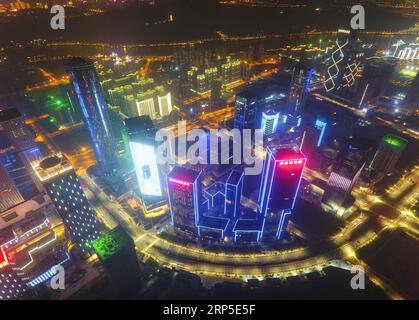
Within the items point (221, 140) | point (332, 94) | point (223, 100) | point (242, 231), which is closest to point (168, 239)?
point (242, 231)

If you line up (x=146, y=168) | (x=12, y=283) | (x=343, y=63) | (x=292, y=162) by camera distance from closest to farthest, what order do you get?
(x=12, y=283) < (x=292, y=162) < (x=146, y=168) < (x=343, y=63)

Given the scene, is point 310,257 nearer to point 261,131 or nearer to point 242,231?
point 242,231

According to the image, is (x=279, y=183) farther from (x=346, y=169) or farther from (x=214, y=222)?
(x=346, y=169)

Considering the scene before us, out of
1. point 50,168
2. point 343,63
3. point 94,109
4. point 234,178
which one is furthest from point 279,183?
point 343,63

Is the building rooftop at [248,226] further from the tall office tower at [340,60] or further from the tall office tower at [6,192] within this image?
the tall office tower at [340,60]

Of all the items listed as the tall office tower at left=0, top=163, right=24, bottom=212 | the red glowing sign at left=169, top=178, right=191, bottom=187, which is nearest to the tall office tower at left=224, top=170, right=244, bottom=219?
the red glowing sign at left=169, top=178, right=191, bottom=187

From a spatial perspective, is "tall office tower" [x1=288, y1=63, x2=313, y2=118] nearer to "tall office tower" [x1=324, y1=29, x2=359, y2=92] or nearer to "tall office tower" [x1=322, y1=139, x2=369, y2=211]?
"tall office tower" [x1=324, y1=29, x2=359, y2=92]

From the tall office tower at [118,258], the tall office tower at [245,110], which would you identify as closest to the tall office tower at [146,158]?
the tall office tower at [118,258]
